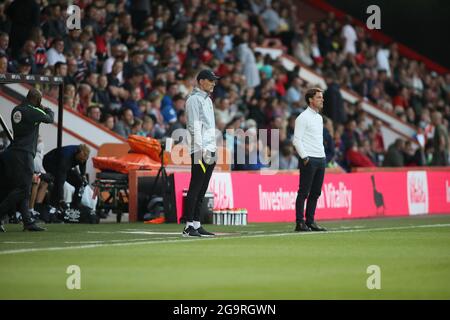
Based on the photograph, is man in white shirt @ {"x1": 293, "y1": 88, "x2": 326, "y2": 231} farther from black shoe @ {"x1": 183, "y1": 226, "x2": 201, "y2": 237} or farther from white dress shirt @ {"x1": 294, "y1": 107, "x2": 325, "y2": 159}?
black shoe @ {"x1": 183, "y1": 226, "x2": 201, "y2": 237}

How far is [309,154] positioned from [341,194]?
600 centimetres

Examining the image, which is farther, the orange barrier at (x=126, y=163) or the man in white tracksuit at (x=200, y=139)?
the orange barrier at (x=126, y=163)

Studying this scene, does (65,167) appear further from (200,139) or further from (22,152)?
(200,139)

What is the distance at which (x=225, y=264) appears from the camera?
37.8 ft

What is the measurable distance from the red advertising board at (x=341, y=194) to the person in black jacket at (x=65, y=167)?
5.45 feet

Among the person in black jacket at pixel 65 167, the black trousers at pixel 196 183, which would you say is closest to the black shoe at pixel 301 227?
the black trousers at pixel 196 183

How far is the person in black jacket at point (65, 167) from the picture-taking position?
19531 millimetres

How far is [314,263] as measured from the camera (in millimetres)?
11648

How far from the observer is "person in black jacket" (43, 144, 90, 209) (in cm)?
1953

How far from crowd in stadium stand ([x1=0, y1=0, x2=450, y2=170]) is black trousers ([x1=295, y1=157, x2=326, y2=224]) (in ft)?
19.6
